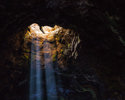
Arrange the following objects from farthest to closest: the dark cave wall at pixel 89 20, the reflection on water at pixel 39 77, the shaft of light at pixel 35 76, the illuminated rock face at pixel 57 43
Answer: the reflection on water at pixel 39 77
the shaft of light at pixel 35 76
the illuminated rock face at pixel 57 43
the dark cave wall at pixel 89 20

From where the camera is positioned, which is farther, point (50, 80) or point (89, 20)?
point (50, 80)

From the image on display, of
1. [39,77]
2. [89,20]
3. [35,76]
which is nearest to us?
[89,20]

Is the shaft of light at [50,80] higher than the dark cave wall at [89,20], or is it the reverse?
the dark cave wall at [89,20]

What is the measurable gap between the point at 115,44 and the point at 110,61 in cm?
143

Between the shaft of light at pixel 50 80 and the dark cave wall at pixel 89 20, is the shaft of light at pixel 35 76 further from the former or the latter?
the dark cave wall at pixel 89 20

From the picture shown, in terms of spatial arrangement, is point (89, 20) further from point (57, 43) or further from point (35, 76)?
point (35, 76)

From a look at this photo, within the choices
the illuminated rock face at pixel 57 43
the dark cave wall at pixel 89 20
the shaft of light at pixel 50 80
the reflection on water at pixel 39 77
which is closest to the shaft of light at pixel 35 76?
the reflection on water at pixel 39 77

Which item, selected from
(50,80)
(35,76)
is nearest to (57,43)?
(50,80)

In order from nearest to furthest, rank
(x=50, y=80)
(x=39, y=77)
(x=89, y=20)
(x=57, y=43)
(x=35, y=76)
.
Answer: (x=89, y=20) < (x=35, y=76) < (x=57, y=43) < (x=50, y=80) < (x=39, y=77)

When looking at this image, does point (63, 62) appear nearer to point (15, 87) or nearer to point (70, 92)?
point (70, 92)

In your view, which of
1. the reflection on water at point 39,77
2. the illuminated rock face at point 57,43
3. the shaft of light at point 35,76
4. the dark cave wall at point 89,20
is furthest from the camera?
the reflection on water at point 39,77

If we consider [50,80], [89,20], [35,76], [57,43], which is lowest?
[50,80]

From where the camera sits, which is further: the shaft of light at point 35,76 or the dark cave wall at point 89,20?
the shaft of light at point 35,76

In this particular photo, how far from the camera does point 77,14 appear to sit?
5648 mm
